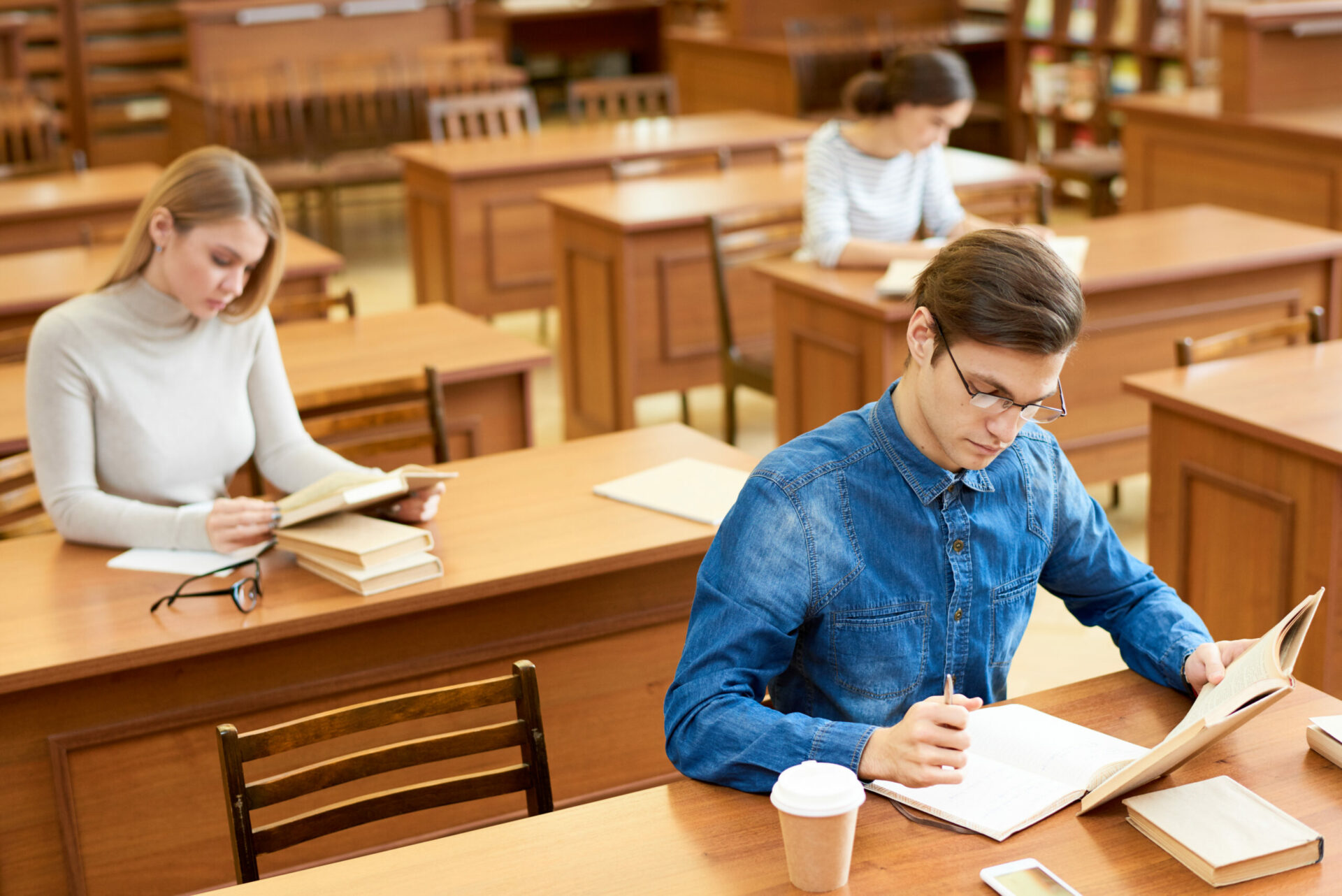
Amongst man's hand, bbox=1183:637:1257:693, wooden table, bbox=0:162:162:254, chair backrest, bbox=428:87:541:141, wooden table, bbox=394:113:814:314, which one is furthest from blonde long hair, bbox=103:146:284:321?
chair backrest, bbox=428:87:541:141

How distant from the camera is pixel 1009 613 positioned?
1710 millimetres

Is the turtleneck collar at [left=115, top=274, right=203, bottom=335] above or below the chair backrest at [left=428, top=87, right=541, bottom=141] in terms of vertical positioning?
below

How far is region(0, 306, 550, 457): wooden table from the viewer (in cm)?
334

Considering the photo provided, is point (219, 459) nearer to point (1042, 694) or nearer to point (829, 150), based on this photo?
point (1042, 694)

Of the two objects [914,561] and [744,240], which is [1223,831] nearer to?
[914,561]

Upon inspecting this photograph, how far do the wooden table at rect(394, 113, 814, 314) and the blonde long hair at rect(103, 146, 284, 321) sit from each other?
316cm

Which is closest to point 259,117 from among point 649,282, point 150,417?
point 649,282

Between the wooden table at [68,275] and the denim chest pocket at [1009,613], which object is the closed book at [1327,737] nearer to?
the denim chest pocket at [1009,613]

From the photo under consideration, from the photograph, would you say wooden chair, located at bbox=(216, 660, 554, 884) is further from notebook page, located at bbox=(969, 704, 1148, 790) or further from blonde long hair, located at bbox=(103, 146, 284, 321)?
blonde long hair, located at bbox=(103, 146, 284, 321)

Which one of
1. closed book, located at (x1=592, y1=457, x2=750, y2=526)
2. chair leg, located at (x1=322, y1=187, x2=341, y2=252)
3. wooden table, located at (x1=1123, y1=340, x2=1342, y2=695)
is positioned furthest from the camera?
chair leg, located at (x1=322, y1=187, x2=341, y2=252)

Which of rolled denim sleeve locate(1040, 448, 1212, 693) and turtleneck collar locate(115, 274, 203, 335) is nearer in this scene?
rolled denim sleeve locate(1040, 448, 1212, 693)

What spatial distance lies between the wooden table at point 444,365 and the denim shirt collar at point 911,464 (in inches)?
66.7

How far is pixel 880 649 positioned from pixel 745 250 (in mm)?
2785

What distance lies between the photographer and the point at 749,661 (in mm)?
1567
